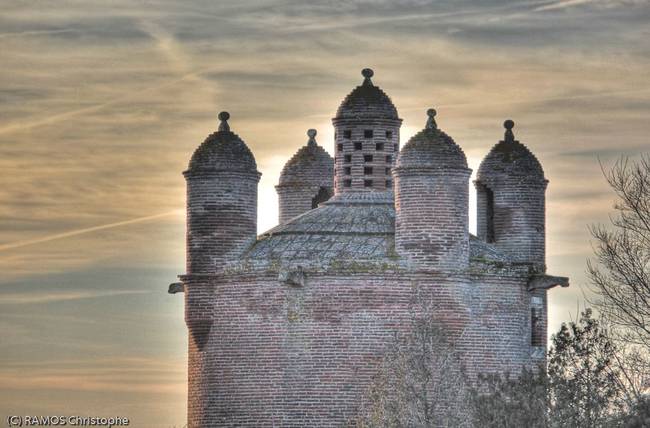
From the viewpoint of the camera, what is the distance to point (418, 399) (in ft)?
176

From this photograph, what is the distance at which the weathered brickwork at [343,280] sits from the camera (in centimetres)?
5525

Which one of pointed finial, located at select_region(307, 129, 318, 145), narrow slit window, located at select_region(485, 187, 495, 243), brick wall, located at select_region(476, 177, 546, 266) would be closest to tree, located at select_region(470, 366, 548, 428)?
brick wall, located at select_region(476, 177, 546, 266)

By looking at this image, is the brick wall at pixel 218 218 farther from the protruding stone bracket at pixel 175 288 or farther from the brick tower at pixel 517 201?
the brick tower at pixel 517 201

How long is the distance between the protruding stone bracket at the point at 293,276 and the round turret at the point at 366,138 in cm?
461

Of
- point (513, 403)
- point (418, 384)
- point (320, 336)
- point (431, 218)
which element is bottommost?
point (513, 403)

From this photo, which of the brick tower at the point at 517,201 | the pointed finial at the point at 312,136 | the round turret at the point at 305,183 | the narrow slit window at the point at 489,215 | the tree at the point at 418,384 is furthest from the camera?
the pointed finial at the point at 312,136

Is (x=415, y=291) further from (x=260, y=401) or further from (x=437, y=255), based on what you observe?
(x=260, y=401)

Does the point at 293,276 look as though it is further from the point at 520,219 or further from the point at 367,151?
the point at 520,219

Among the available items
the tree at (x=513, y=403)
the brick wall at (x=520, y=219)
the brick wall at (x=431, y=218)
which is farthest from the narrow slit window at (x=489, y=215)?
the tree at (x=513, y=403)

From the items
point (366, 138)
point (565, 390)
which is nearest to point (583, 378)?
point (565, 390)

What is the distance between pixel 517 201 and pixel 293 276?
8.48 meters

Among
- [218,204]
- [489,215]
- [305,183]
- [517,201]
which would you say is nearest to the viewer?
[218,204]

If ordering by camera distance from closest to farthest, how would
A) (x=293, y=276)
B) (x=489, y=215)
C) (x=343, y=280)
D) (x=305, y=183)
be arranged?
(x=293, y=276)
(x=343, y=280)
(x=489, y=215)
(x=305, y=183)

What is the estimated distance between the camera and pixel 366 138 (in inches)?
2318
